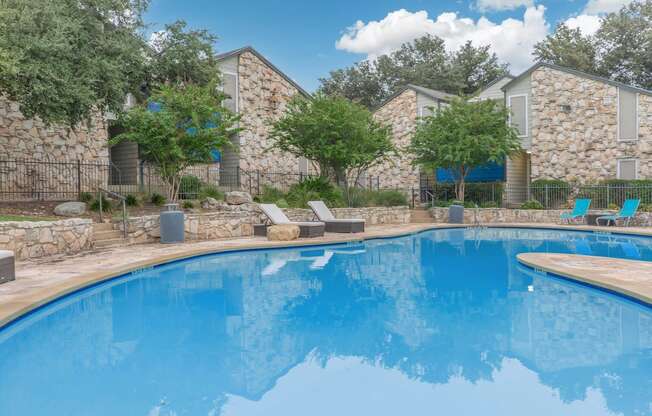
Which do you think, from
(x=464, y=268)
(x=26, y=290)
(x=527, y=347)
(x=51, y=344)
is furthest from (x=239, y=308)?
(x=464, y=268)

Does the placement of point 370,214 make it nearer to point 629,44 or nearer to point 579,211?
point 579,211

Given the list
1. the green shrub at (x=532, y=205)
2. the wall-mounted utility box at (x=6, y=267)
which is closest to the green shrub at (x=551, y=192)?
the green shrub at (x=532, y=205)

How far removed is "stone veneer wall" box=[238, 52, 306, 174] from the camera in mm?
20188

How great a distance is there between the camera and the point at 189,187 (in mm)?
16172

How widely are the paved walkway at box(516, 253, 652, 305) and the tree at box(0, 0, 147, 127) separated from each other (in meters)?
9.84

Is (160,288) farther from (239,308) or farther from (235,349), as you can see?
(235,349)

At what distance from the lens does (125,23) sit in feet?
43.3

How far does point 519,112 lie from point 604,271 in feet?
54.9

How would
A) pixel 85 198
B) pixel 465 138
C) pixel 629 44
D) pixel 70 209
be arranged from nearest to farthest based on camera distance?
pixel 70 209 < pixel 85 198 < pixel 465 138 < pixel 629 44

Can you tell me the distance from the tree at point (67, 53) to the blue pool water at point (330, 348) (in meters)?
4.91

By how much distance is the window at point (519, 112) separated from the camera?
881 inches

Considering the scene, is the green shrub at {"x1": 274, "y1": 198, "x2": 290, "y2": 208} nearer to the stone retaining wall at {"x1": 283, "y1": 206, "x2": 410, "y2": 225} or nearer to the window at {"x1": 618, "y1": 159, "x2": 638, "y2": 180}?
the stone retaining wall at {"x1": 283, "y1": 206, "x2": 410, "y2": 225}

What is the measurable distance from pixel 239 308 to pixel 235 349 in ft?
5.36

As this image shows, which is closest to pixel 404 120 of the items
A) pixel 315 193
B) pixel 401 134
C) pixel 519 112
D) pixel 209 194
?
pixel 401 134
